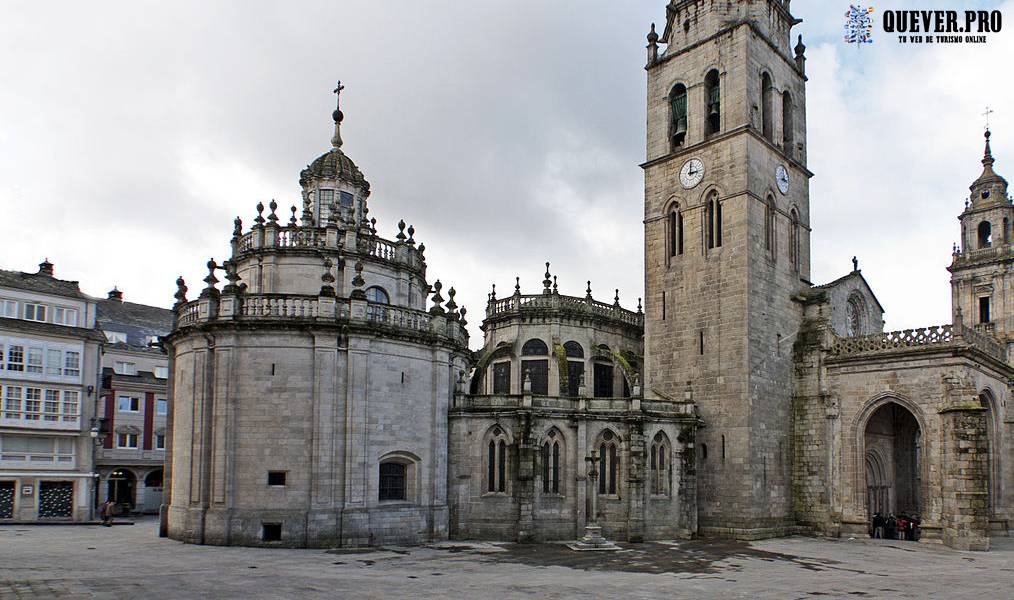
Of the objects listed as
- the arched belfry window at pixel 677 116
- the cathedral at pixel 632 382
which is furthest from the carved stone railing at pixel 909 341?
the arched belfry window at pixel 677 116

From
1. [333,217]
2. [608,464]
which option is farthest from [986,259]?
[333,217]

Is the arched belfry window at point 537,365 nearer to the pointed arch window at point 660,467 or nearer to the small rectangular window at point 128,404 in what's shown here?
the pointed arch window at point 660,467

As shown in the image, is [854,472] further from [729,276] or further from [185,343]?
[185,343]

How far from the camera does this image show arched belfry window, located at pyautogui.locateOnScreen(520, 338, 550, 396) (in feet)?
150

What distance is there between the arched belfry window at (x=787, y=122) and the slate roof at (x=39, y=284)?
130 ft

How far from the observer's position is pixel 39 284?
44.9 m

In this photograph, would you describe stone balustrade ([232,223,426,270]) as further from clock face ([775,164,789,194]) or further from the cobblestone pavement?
clock face ([775,164,789,194])

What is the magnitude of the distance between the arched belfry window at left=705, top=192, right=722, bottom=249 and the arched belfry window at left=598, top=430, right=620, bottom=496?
1144cm

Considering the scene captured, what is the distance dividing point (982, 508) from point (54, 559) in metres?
34.5

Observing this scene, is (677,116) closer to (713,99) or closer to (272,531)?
(713,99)

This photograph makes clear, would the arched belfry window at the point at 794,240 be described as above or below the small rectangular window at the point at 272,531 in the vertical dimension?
above

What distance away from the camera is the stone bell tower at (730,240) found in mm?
38125

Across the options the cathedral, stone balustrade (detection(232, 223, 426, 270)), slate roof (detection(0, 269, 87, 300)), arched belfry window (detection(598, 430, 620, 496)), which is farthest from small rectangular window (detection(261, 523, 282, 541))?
slate roof (detection(0, 269, 87, 300))

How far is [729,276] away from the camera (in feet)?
129
